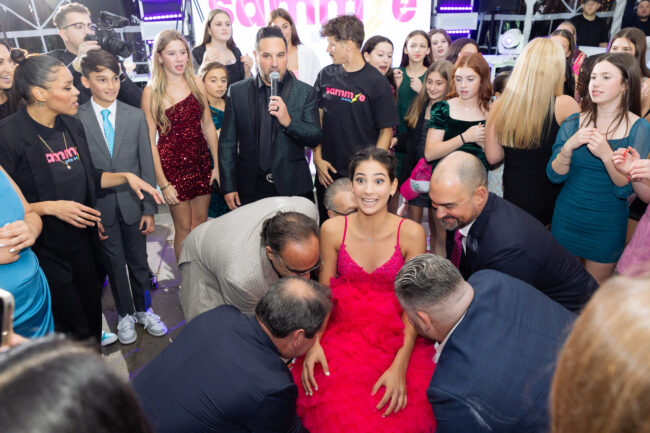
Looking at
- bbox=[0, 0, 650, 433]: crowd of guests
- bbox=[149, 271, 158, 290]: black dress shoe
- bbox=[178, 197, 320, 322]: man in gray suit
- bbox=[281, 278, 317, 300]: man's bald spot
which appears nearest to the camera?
bbox=[0, 0, 650, 433]: crowd of guests

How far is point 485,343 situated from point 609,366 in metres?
0.85

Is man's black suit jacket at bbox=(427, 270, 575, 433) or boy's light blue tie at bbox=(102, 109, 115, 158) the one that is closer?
man's black suit jacket at bbox=(427, 270, 575, 433)

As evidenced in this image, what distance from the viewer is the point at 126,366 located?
2541mm

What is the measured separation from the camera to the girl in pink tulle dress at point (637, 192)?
6.68 ft

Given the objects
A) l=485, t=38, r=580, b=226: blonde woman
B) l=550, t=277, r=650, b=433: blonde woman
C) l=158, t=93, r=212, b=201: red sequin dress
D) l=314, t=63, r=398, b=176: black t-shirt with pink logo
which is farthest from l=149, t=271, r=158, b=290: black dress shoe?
l=550, t=277, r=650, b=433: blonde woman

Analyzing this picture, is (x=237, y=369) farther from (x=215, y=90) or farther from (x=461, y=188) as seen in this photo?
(x=215, y=90)

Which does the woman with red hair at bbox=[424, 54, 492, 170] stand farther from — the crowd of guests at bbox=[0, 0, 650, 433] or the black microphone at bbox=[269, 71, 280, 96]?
the black microphone at bbox=[269, 71, 280, 96]

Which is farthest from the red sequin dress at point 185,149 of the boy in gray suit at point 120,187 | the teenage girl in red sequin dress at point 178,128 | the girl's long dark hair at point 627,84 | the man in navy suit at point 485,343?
the girl's long dark hair at point 627,84

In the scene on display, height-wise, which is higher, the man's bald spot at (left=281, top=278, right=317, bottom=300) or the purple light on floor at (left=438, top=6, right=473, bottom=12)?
the purple light on floor at (left=438, top=6, right=473, bottom=12)

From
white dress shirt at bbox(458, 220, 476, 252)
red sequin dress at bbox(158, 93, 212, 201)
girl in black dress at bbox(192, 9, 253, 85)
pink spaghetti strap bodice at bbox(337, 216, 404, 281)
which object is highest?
girl in black dress at bbox(192, 9, 253, 85)

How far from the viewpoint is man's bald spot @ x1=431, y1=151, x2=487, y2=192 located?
1.92m

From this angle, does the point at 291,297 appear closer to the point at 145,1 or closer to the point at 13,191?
the point at 13,191

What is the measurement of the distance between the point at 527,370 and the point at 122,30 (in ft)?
18.2

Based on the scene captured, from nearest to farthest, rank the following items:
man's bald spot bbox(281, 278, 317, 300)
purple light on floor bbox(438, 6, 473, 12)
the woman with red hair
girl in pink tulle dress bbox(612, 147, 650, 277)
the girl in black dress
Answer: man's bald spot bbox(281, 278, 317, 300) → girl in pink tulle dress bbox(612, 147, 650, 277) → the woman with red hair → the girl in black dress → purple light on floor bbox(438, 6, 473, 12)
